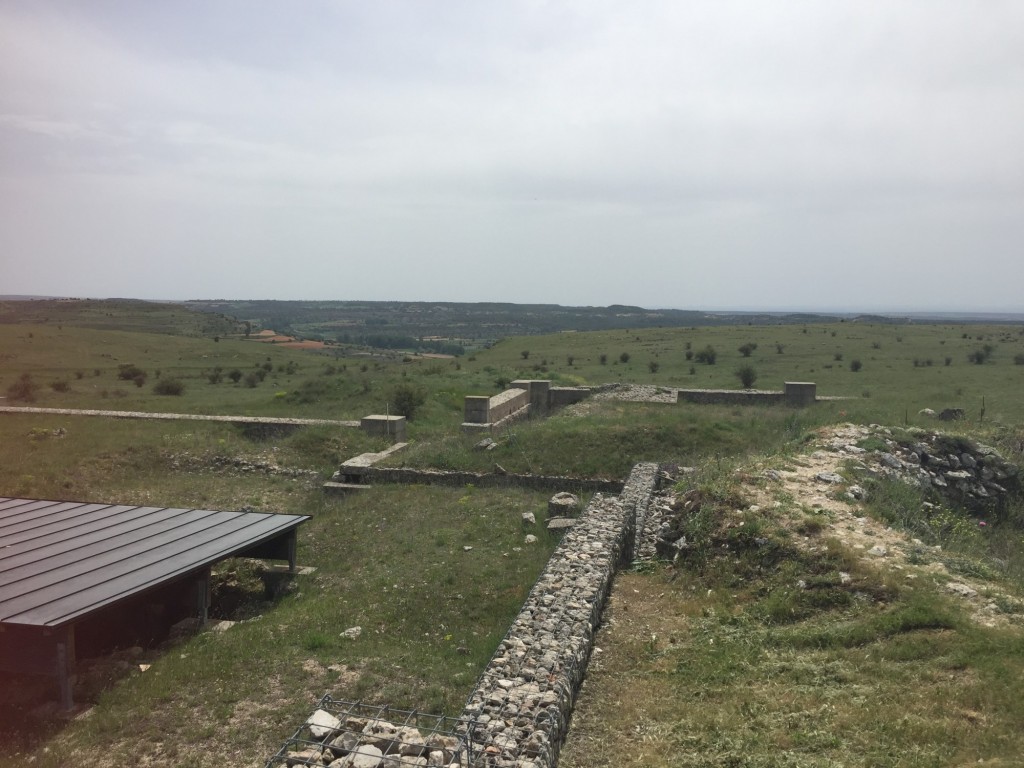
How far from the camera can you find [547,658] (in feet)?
19.2

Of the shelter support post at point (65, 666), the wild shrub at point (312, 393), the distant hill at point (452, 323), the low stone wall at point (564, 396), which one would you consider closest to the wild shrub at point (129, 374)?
the wild shrub at point (312, 393)

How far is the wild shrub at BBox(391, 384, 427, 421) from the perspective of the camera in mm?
22609

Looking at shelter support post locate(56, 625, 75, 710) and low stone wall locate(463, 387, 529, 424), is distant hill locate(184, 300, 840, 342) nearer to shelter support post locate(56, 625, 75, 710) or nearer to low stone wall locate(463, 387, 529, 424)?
low stone wall locate(463, 387, 529, 424)

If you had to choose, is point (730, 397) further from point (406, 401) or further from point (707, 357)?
point (707, 357)

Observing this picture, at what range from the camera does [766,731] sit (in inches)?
197

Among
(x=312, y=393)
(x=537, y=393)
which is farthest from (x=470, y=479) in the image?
(x=312, y=393)

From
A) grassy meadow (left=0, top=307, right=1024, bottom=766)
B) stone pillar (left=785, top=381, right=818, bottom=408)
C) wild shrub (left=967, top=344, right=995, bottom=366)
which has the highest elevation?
wild shrub (left=967, top=344, right=995, bottom=366)

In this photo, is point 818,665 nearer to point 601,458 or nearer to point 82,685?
point 82,685

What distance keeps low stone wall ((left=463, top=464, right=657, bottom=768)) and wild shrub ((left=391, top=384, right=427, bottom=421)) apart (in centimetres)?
1375

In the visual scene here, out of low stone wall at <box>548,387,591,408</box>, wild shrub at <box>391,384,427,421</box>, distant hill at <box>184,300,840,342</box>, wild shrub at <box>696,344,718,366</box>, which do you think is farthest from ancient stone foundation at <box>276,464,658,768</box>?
distant hill at <box>184,300,840,342</box>

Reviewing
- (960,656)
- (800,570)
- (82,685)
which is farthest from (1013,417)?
(82,685)

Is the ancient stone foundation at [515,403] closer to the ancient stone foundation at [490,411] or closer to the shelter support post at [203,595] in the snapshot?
the ancient stone foundation at [490,411]

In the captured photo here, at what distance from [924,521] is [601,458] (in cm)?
688

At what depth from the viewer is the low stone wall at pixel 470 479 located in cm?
1443
